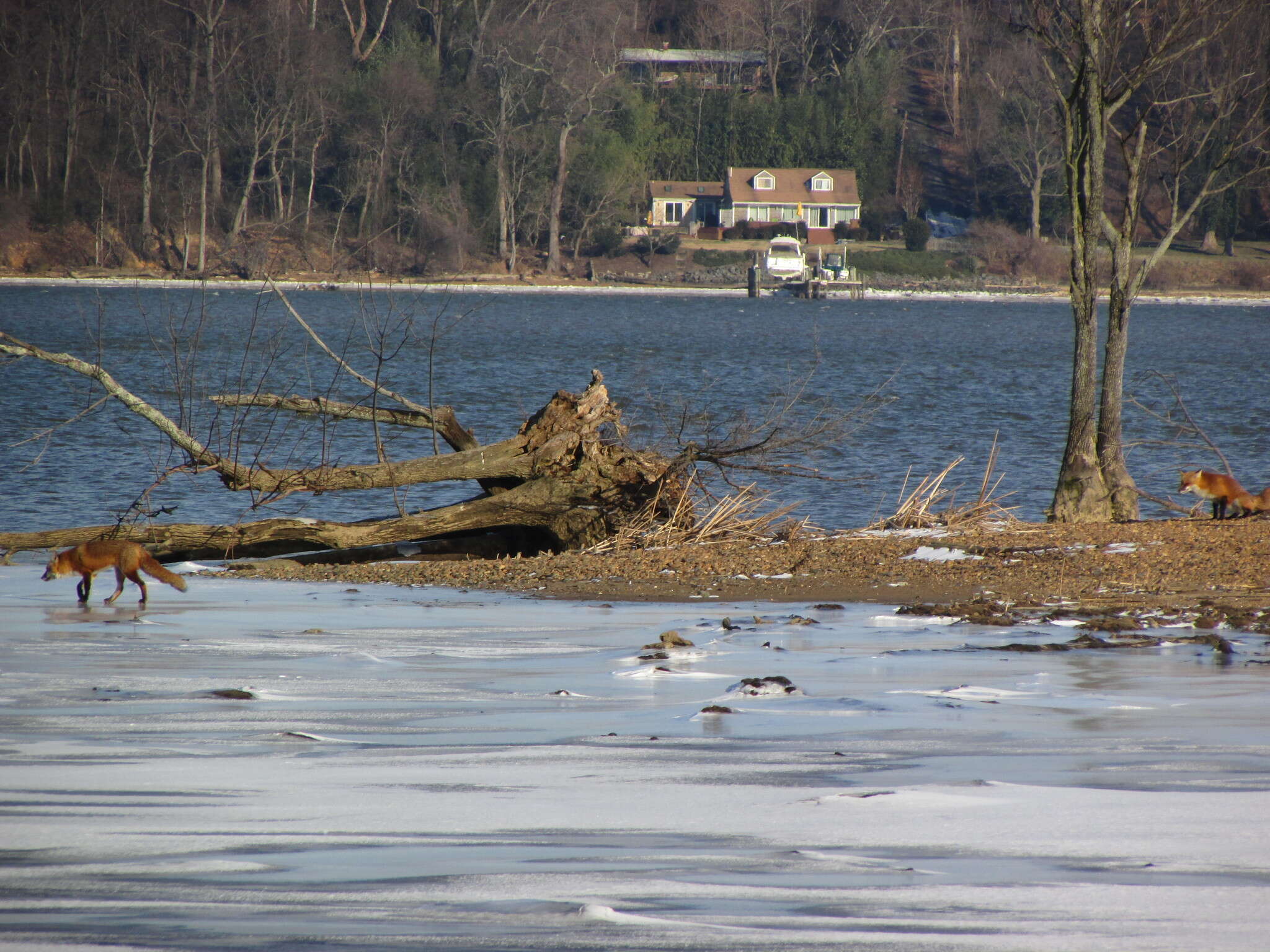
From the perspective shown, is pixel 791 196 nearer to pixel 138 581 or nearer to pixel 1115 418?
pixel 1115 418

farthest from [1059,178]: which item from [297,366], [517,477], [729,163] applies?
[517,477]

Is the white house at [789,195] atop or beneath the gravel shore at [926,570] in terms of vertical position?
atop

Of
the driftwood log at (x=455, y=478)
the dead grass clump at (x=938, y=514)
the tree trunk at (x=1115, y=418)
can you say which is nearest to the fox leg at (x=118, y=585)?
the driftwood log at (x=455, y=478)

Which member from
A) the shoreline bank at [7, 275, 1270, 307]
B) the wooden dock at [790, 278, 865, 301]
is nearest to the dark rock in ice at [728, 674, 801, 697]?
the shoreline bank at [7, 275, 1270, 307]

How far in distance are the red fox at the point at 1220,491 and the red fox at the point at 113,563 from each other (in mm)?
7223

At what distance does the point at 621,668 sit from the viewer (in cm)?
604

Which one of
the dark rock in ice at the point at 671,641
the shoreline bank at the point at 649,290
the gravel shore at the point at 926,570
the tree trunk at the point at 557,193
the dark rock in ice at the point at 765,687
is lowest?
the gravel shore at the point at 926,570

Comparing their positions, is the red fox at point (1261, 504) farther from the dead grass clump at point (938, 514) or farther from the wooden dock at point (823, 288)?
the wooden dock at point (823, 288)

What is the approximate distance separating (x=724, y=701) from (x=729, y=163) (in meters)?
117

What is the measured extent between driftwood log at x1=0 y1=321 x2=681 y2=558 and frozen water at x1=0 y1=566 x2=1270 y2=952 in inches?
156

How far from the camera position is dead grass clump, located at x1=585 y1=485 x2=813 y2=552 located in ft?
36.7

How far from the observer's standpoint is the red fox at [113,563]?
7613 mm

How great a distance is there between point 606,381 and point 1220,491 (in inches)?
1083

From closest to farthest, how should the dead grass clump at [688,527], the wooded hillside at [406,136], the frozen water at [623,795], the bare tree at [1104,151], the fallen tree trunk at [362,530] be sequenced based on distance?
1. the frozen water at [623,795]
2. the fallen tree trunk at [362,530]
3. the dead grass clump at [688,527]
4. the bare tree at [1104,151]
5. the wooded hillside at [406,136]
